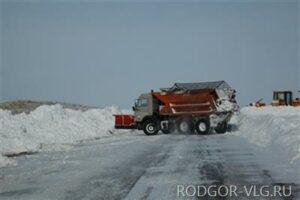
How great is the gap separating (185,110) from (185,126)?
1.03 m

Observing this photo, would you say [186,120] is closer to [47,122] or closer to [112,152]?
[47,122]

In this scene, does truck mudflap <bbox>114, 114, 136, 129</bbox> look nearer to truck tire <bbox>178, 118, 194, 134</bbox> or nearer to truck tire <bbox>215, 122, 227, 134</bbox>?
truck tire <bbox>178, 118, 194, 134</bbox>

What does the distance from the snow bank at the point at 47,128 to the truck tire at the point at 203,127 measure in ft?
18.6

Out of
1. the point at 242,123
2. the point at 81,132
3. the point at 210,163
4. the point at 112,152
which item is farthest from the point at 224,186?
the point at 242,123

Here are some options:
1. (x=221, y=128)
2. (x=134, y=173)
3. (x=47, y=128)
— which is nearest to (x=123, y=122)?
(x=221, y=128)

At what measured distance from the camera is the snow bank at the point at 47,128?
64.5 feet

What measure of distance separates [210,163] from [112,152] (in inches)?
207

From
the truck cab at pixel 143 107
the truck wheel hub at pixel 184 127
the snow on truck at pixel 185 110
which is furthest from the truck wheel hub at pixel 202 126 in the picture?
the truck cab at pixel 143 107

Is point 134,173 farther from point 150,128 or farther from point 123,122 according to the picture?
point 123,122

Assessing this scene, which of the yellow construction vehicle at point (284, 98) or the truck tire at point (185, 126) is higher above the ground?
the yellow construction vehicle at point (284, 98)

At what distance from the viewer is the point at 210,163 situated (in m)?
14.1

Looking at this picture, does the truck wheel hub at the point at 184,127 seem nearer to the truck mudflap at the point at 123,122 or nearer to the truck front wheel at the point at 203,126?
the truck front wheel at the point at 203,126

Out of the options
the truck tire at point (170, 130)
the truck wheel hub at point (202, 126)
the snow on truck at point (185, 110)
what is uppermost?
the snow on truck at point (185, 110)

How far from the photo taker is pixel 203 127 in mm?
31234
